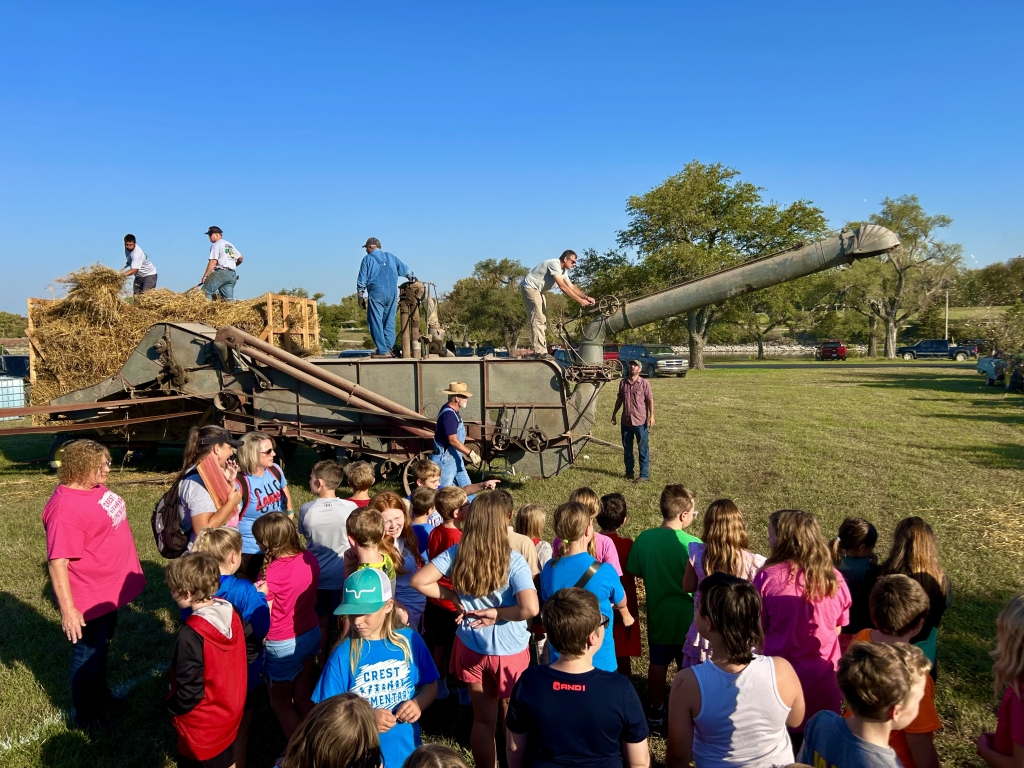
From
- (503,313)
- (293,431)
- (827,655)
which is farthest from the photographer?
(503,313)

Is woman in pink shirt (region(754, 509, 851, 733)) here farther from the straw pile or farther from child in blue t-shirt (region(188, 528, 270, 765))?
the straw pile

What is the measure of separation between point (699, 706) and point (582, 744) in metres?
0.46

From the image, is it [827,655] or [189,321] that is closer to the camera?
[827,655]

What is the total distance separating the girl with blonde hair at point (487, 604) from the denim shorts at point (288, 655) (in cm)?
86

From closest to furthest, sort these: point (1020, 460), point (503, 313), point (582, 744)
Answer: point (582, 744)
point (1020, 460)
point (503, 313)

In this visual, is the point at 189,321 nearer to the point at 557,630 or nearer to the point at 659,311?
the point at 659,311

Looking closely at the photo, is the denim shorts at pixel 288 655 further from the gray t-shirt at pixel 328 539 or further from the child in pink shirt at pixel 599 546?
the child in pink shirt at pixel 599 546

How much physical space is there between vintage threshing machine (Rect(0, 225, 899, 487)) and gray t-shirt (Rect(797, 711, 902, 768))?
6.36 m

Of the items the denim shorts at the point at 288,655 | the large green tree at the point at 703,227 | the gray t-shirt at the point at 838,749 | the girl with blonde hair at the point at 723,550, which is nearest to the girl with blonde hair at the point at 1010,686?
the gray t-shirt at the point at 838,749

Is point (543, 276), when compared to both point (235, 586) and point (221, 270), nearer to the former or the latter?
point (221, 270)

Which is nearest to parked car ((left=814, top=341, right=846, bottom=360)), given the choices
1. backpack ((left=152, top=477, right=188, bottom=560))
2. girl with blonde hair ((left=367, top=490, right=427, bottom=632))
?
girl with blonde hair ((left=367, top=490, right=427, bottom=632))

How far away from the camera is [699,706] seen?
7.68ft

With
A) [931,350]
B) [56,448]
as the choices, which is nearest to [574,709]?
[56,448]

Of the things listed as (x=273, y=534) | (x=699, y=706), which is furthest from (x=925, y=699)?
(x=273, y=534)
